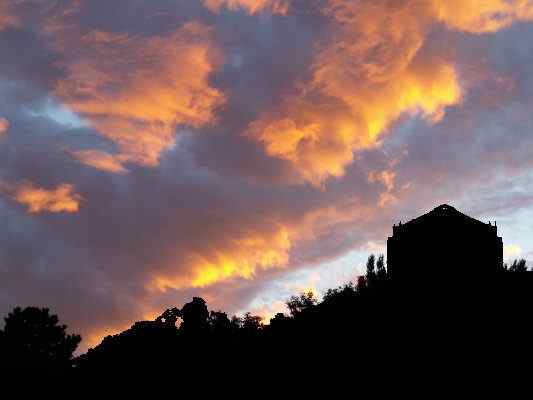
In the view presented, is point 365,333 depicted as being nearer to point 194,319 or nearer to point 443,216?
point 194,319

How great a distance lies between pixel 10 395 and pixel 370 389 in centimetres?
1665

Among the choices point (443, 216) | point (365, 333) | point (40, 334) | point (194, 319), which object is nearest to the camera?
point (365, 333)

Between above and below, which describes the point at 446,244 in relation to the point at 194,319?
above

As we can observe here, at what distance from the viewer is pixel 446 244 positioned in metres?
37.1

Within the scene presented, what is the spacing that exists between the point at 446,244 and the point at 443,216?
2.33 m

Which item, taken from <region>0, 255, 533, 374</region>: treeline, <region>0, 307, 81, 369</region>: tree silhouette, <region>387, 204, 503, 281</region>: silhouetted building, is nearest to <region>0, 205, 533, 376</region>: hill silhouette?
<region>0, 255, 533, 374</region>: treeline

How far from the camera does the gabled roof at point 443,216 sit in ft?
125

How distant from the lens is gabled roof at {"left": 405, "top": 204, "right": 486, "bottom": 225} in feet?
125

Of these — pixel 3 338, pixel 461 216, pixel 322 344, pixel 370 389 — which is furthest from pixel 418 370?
pixel 3 338

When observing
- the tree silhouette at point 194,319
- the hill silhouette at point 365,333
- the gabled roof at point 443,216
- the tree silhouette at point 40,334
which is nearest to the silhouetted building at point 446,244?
the gabled roof at point 443,216

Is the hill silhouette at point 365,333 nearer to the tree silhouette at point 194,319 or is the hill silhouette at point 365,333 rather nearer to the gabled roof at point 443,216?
the tree silhouette at point 194,319

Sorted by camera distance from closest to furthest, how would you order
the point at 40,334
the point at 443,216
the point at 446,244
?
1. the point at 446,244
2. the point at 443,216
3. the point at 40,334

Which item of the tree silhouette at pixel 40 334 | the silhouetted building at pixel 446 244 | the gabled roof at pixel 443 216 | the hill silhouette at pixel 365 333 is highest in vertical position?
the gabled roof at pixel 443 216

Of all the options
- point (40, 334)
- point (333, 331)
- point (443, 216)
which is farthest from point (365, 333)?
point (40, 334)
